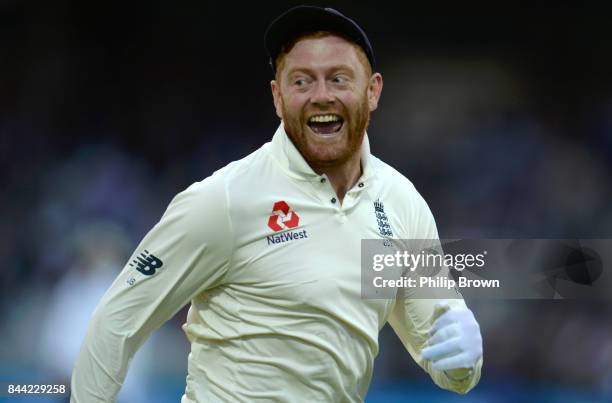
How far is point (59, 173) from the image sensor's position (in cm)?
410

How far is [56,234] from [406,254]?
2.48m

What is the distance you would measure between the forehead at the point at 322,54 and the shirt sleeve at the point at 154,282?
1.09 ft

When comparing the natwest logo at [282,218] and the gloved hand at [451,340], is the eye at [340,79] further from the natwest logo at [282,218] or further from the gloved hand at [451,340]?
the gloved hand at [451,340]

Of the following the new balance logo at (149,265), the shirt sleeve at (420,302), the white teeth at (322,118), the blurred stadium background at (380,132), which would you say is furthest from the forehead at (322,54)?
the blurred stadium background at (380,132)

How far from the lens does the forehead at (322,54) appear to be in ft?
6.13

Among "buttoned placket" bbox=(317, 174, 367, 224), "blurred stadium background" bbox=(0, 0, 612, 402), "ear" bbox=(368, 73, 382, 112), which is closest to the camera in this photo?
"buttoned placket" bbox=(317, 174, 367, 224)

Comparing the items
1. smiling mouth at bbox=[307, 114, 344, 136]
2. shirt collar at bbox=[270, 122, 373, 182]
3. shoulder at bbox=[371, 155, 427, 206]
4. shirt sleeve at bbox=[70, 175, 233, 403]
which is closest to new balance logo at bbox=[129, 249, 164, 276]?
shirt sleeve at bbox=[70, 175, 233, 403]

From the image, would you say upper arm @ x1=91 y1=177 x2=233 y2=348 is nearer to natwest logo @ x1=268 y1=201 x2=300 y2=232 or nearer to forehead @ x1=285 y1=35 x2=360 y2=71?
natwest logo @ x1=268 y1=201 x2=300 y2=232

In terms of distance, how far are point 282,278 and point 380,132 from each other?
2.53 meters

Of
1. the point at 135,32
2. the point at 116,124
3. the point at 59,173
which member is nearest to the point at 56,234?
the point at 59,173

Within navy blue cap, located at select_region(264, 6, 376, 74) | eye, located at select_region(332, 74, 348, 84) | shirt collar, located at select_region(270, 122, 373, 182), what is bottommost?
shirt collar, located at select_region(270, 122, 373, 182)

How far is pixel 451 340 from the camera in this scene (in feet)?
5.68

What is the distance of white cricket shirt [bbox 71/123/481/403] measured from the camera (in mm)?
1721

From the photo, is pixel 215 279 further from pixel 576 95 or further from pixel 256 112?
pixel 576 95
